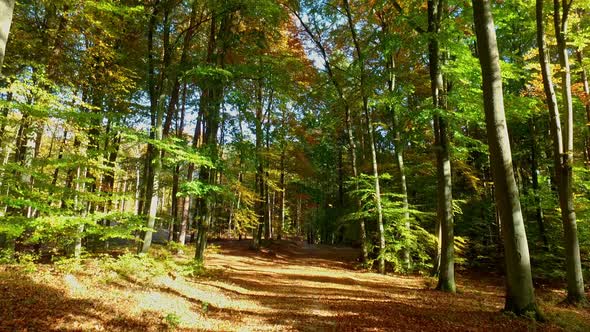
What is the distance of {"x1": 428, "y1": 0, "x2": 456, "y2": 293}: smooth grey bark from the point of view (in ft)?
34.1

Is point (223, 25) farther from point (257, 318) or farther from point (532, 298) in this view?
point (532, 298)

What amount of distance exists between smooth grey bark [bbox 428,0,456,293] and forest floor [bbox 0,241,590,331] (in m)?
0.71

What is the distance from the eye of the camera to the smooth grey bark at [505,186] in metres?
6.65

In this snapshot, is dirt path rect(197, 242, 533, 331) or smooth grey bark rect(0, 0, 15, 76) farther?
dirt path rect(197, 242, 533, 331)

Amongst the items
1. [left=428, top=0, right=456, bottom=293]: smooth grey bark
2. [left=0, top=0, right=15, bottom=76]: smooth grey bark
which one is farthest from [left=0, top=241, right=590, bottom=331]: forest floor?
[left=0, top=0, right=15, bottom=76]: smooth grey bark

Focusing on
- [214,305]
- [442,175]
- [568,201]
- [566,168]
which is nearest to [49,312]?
[214,305]

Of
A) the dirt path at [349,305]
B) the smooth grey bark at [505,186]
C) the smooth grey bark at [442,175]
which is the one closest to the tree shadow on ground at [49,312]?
the dirt path at [349,305]

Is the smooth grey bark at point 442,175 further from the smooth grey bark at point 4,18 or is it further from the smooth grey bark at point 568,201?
the smooth grey bark at point 4,18

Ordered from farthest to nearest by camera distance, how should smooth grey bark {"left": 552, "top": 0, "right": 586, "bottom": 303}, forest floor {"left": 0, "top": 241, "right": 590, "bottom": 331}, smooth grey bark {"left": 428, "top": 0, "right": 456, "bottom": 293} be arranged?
smooth grey bark {"left": 428, "top": 0, "right": 456, "bottom": 293}, smooth grey bark {"left": 552, "top": 0, "right": 586, "bottom": 303}, forest floor {"left": 0, "top": 241, "right": 590, "bottom": 331}

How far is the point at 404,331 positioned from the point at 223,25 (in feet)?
43.2

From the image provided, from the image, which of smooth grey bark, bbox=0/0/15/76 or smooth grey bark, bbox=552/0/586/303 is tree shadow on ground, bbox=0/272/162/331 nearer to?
smooth grey bark, bbox=0/0/15/76

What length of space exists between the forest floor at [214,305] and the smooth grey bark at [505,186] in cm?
48

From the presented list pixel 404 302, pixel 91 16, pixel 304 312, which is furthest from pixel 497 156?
pixel 91 16

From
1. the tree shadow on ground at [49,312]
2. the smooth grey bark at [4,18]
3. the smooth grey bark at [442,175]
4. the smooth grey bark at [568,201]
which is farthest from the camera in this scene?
the smooth grey bark at [442,175]
